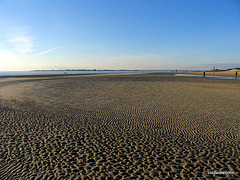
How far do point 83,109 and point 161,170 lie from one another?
6.72 meters

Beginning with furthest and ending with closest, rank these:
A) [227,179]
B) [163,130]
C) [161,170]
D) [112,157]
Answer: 1. [163,130]
2. [112,157]
3. [161,170]
4. [227,179]

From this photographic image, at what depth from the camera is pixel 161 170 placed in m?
3.87

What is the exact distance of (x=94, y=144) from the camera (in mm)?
5168

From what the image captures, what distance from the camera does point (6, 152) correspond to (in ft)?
15.2

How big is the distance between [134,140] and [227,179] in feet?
8.98

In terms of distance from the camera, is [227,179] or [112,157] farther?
[112,157]

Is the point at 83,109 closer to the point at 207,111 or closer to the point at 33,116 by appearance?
the point at 33,116

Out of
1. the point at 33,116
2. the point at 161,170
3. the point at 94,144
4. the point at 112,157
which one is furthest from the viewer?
the point at 33,116

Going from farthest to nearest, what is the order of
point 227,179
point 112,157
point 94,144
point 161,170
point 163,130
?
point 163,130 < point 94,144 < point 112,157 < point 161,170 < point 227,179

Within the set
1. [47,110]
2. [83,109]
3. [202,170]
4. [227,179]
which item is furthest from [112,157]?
[47,110]

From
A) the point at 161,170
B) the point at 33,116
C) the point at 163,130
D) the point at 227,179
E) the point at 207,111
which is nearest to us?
the point at 227,179

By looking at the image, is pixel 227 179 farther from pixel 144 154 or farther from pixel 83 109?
pixel 83 109

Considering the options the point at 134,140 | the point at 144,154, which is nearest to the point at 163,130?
the point at 134,140

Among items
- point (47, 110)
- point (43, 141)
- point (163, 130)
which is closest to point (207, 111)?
point (163, 130)
